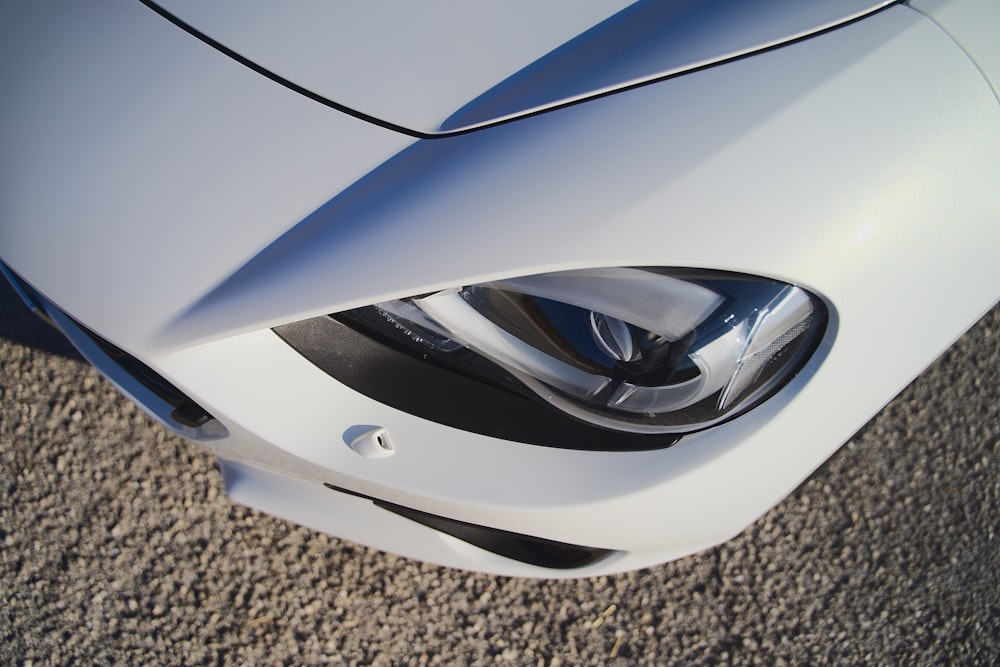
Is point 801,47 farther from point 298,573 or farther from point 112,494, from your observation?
point 112,494

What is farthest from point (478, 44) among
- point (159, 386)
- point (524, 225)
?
point (159, 386)

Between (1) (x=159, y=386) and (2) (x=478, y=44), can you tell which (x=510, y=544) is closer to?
(1) (x=159, y=386)

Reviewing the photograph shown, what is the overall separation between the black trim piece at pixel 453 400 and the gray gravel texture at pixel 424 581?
2.35 feet

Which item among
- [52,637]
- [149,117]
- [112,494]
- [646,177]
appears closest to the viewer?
[646,177]

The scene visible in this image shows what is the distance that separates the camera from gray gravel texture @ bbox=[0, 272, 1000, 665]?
1.93 metres

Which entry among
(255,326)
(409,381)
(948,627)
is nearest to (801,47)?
(409,381)

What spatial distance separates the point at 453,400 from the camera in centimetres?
142

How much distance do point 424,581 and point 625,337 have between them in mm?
984

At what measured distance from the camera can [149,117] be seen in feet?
4.39

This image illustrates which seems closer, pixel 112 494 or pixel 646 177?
pixel 646 177

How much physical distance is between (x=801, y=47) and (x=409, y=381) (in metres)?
0.80

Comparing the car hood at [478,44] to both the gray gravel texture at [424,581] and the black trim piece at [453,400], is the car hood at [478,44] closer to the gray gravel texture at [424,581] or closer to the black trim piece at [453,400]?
the black trim piece at [453,400]

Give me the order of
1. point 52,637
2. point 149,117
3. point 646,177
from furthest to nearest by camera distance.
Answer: point 52,637, point 149,117, point 646,177

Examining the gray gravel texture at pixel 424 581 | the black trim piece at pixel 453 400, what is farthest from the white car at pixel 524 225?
the gray gravel texture at pixel 424 581
